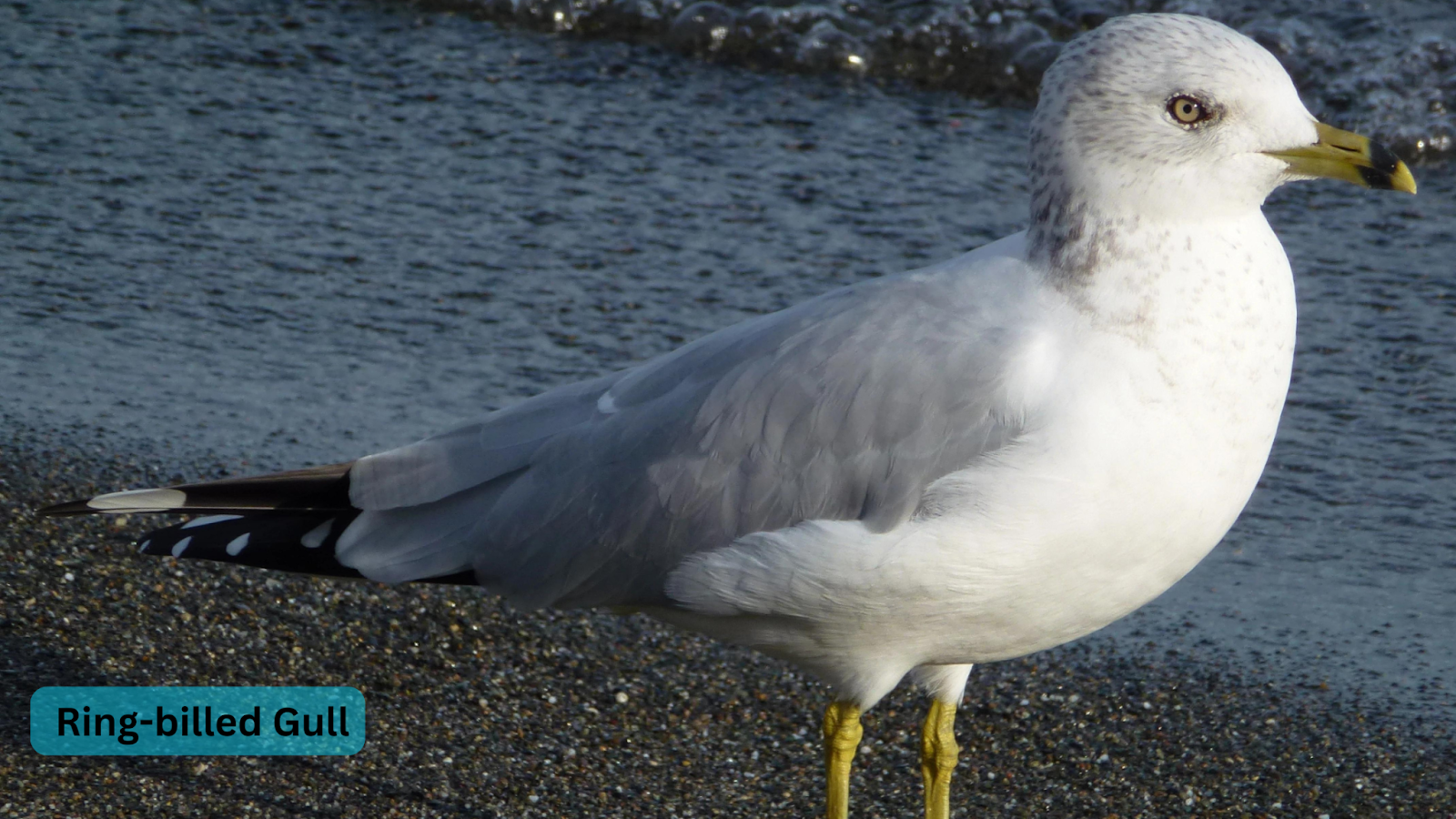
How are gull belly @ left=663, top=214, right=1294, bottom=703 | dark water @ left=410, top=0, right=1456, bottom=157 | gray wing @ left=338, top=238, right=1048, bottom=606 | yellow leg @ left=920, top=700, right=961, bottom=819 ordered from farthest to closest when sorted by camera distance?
dark water @ left=410, top=0, right=1456, bottom=157
yellow leg @ left=920, top=700, right=961, bottom=819
gray wing @ left=338, top=238, right=1048, bottom=606
gull belly @ left=663, top=214, right=1294, bottom=703

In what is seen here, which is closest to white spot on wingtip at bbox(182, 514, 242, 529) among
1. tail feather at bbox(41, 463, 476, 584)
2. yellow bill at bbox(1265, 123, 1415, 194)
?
tail feather at bbox(41, 463, 476, 584)

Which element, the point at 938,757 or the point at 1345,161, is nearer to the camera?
the point at 1345,161

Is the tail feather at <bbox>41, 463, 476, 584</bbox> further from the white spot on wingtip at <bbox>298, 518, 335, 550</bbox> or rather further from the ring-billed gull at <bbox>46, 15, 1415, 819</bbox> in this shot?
the ring-billed gull at <bbox>46, 15, 1415, 819</bbox>

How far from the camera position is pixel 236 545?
3.50m

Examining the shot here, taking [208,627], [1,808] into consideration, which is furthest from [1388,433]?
[1,808]

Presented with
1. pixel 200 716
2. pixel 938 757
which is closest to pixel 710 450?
pixel 938 757

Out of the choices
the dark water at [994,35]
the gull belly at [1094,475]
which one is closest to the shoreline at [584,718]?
the gull belly at [1094,475]

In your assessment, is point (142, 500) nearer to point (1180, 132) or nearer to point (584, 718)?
point (584, 718)

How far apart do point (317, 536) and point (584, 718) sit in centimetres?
82

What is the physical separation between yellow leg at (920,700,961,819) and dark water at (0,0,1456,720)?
94 centimetres

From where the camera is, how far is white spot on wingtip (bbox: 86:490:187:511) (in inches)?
136

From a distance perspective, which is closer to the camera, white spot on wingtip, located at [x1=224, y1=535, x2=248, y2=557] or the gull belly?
the gull belly

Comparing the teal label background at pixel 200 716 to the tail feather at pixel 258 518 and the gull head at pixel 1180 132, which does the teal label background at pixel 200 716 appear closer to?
the tail feather at pixel 258 518

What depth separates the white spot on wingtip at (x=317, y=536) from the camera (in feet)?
11.6
